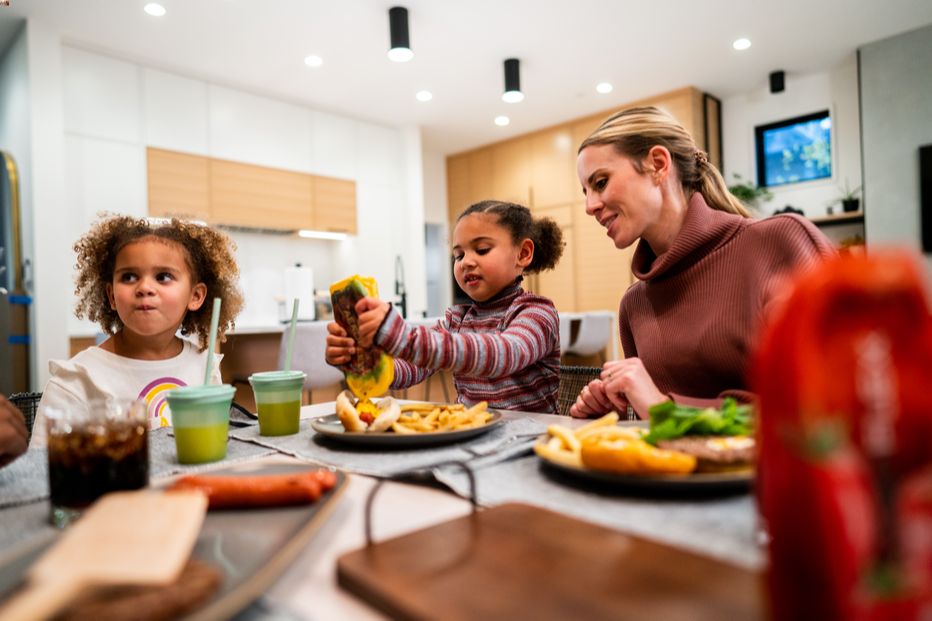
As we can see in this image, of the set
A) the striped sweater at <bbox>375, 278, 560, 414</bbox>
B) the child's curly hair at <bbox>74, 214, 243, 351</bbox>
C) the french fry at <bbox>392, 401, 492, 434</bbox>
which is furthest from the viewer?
the child's curly hair at <bbox>74, 214, 243, 351</bbox>

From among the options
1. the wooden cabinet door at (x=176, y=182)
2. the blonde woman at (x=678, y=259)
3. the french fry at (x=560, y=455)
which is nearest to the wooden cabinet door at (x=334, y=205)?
the wooden cabinet door at (x=176, y=182)

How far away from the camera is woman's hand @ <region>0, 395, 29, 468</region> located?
70cm

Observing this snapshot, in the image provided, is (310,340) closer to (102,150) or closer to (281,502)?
(281,502)

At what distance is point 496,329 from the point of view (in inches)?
59.3

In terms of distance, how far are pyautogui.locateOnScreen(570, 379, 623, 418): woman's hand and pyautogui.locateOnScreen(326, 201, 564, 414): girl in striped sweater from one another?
0.58 feet

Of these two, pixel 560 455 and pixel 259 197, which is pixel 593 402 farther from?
pixel 259 197

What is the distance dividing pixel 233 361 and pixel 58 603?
310cm

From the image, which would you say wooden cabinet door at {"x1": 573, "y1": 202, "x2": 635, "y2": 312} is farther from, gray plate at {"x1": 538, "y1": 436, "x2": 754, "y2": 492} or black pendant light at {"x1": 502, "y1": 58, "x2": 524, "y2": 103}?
gray plate at {"x1": 538, "y1": 436, "x2": 754, "y2": 492}

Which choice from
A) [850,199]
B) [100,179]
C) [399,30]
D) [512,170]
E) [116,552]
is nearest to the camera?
[116,552]

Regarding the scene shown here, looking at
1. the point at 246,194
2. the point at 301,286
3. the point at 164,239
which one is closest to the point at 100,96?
the point at 246,194

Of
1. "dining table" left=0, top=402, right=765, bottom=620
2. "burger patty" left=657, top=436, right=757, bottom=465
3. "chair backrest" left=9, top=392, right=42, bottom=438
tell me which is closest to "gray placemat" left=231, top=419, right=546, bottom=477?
"dining table" left=0, top=402, right=765, bottom=620

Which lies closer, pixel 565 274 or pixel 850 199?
pixel 850 199

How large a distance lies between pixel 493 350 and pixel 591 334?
126 inches

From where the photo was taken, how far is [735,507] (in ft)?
1.81
